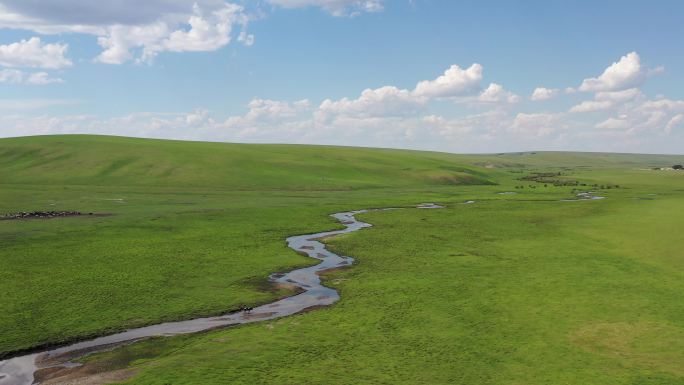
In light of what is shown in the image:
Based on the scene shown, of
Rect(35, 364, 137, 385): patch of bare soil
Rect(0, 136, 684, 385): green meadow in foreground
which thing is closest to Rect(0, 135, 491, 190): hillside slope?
Rect(0, 136, 684, 385): green meadow in foreground

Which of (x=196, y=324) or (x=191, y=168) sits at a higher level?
(x=191, y=168)

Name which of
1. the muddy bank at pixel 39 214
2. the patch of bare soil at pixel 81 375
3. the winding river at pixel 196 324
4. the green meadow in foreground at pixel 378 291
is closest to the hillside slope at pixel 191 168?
the green meadow in foreground at pixel 378 291

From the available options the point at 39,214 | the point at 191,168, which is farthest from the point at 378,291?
the point at 191,168

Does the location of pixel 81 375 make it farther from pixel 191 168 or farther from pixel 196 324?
pixel 191 168

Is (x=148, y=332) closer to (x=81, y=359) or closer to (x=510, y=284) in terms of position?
(x=81, y=359)

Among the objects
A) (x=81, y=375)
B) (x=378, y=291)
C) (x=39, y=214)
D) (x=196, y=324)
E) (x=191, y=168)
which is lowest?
(x=196, y=324)

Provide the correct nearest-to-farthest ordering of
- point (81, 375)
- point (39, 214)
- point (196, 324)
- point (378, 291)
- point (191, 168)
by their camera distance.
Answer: point (81, 375) → point (196, 324) → point (378, 291) → point (39, 214) → point (191, 168)

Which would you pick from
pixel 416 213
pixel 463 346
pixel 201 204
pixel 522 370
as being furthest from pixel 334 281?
pixel 201 204

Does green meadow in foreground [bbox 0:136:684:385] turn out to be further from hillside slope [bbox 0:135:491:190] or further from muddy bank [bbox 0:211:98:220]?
hillside slope [bbox 0:135:491:190]
